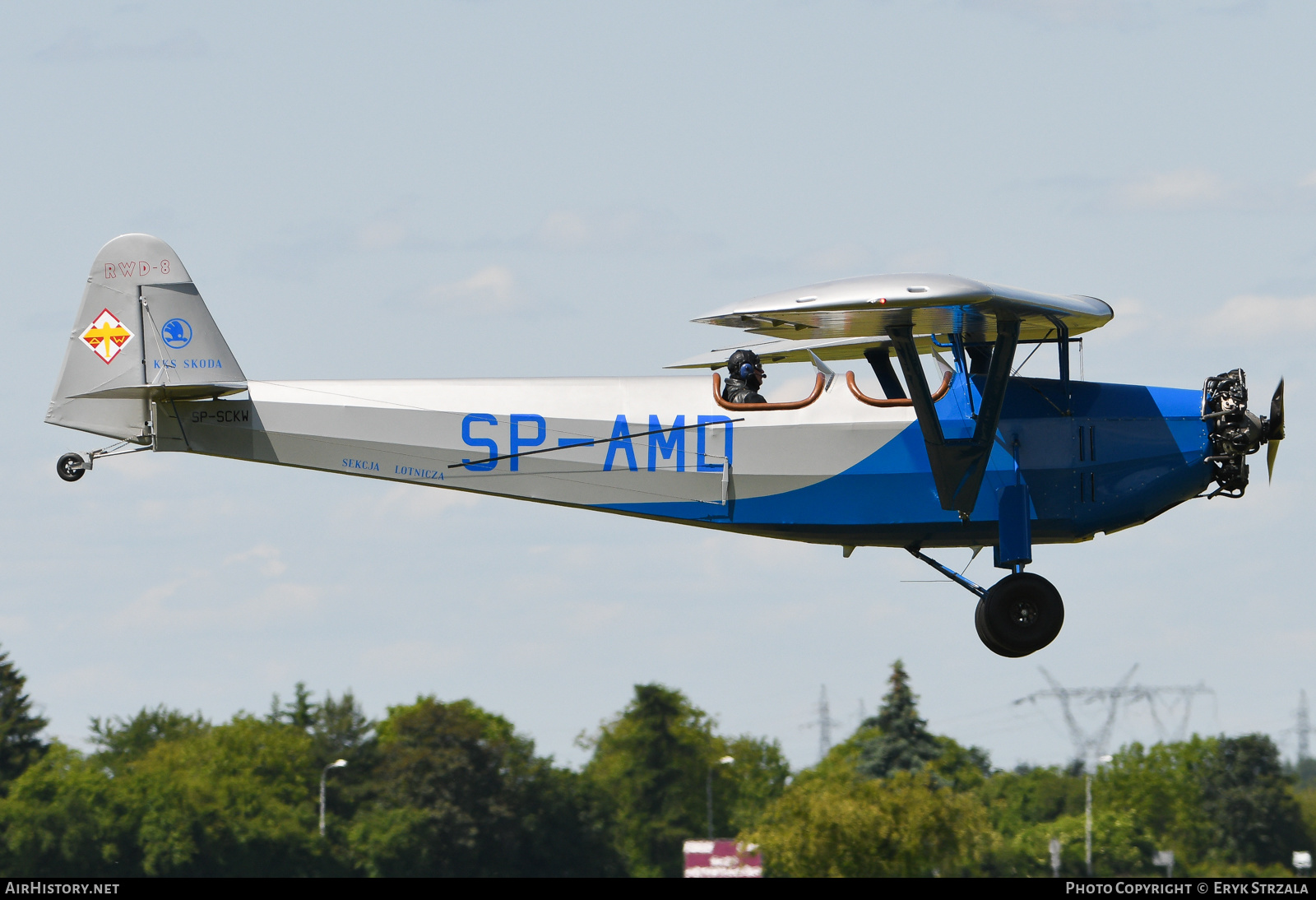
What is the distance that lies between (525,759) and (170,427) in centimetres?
8263

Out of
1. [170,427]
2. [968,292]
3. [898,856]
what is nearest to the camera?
[968,292]

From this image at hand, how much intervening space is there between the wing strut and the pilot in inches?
61.2

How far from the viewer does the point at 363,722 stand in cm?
10362

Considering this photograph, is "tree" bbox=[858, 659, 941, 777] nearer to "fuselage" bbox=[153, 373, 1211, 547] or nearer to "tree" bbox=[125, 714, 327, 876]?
"tree" bbox=[125, 714, 327, 876]

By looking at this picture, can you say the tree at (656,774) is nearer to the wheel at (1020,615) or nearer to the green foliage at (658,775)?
the green foliage at (658,775)

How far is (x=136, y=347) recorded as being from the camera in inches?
684

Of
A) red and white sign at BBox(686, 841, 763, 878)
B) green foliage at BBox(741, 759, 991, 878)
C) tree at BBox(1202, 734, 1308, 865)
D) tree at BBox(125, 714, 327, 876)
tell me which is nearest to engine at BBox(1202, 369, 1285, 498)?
green foliage at BBox(741, 759, 991, 878)

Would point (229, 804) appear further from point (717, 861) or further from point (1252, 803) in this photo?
point (1252, 803)

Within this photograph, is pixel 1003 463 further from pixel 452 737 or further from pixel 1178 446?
pixel 452 737

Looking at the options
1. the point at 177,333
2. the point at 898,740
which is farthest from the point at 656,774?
the point at 177,333

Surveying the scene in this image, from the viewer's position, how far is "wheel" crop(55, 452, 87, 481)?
16.7m

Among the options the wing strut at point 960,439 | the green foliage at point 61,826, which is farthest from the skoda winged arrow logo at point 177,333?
the green foliage at point 61,826

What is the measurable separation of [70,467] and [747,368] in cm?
663
